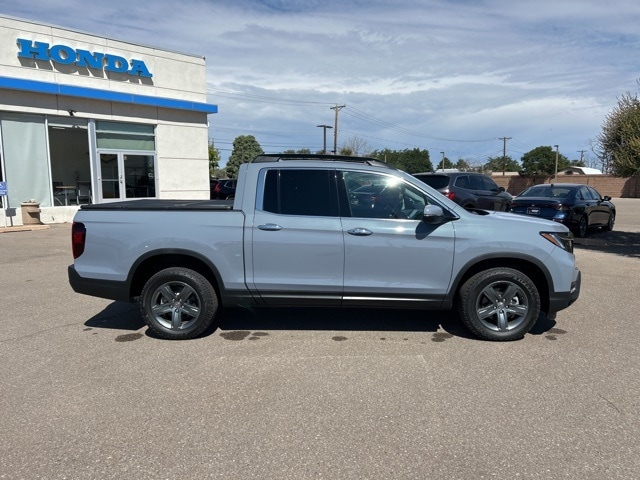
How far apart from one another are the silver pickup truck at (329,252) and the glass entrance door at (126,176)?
12.2 m

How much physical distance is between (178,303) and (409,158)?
84.6 meters

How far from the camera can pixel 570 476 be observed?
8.56 ft

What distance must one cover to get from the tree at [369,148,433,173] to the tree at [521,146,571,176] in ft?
54.5

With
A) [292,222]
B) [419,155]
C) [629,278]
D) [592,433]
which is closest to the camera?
[592,433]

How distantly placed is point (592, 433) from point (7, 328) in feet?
18.6

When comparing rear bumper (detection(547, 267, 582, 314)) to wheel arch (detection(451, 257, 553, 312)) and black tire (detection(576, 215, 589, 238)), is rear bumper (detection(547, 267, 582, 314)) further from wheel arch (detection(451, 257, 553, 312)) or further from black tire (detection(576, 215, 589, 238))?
black tire (detection(576, 215, 589, 238))

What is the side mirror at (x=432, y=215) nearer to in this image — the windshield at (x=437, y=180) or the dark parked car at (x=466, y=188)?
the dark parked car at (x=466, y=188)

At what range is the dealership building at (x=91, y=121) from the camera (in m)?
13.7

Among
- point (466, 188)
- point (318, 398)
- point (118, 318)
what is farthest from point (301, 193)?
point (466, 188)

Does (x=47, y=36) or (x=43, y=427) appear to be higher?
(x=47, y=36)

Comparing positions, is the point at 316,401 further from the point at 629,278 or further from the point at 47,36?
the point at 47,36

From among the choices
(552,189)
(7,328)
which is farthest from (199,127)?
(7,328)

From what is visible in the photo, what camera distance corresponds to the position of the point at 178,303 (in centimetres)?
473

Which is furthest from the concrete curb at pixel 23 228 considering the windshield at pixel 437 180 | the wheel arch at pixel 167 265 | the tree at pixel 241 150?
the tree at pixel 241 150
